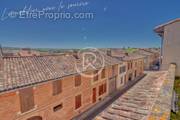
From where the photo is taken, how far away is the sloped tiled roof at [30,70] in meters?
10.5

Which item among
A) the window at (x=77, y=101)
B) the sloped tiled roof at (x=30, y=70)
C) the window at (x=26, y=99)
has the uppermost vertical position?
the sloped tiled roof at (x=30, y=70)

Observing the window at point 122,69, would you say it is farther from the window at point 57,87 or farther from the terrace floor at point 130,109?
the terrace floor at point 130,109

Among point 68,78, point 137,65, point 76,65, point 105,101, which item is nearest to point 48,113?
point 68,78

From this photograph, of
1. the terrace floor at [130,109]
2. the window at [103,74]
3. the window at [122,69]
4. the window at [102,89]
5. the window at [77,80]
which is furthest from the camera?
the window at [122,69]

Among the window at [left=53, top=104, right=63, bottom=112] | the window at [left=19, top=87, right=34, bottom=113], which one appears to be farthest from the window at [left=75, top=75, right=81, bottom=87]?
the window at [left=19, top=87, right=34, bottom=113]

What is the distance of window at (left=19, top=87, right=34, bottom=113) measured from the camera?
1045cm

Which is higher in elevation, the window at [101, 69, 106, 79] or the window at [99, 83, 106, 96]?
the window at [101, 69, 106, 79]

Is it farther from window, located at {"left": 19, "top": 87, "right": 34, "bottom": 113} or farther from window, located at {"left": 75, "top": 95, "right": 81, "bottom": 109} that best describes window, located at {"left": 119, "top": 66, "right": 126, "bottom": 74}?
window, located at {"left": 19, "top": 87, "right": 34, "bottom": 113}

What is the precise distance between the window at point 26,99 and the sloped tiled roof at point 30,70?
58cm

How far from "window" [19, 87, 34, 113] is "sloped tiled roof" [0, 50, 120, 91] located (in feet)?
1.92

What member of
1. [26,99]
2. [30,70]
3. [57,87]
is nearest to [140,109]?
[26,99]

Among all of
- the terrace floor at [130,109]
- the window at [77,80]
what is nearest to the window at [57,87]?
the window at [77,80]

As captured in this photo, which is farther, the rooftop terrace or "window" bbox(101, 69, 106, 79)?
"window" bbox(101, 69, 106, 79)

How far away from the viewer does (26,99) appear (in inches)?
422
